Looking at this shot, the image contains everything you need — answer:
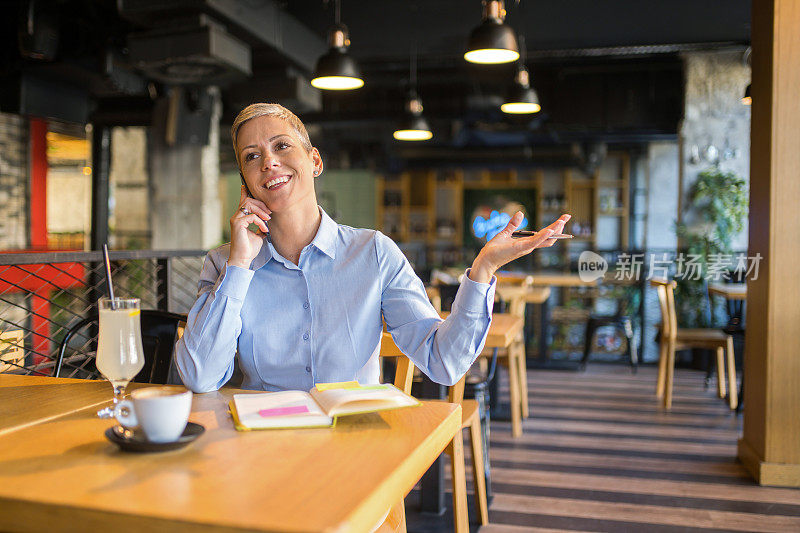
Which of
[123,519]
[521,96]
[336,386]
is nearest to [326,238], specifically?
[336,386]

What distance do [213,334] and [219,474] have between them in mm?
606

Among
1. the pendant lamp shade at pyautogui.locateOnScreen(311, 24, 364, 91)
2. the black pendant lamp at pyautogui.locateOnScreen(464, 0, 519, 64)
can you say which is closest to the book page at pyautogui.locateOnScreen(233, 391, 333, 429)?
the black pendant lamp at pyautogui.locateOnScreen(464, 0, 519, 64)

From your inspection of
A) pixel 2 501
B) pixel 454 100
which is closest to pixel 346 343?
pixel 2 501

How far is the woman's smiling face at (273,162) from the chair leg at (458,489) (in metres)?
1.15

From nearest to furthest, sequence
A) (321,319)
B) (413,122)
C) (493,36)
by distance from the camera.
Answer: (321,319), (493,36), (413,122)

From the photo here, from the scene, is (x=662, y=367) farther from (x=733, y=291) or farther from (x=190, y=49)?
(x=190, y=49)

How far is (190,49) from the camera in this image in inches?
176

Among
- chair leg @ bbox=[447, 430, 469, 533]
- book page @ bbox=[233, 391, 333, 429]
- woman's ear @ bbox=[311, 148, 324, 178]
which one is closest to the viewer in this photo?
book page @ bbox=[233, 391, 333, 429]

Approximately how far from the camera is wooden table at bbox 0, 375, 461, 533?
852mm

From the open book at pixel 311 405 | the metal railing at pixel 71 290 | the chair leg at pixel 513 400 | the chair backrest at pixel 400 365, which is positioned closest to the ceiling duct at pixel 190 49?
the metal railing at pixel 71 290

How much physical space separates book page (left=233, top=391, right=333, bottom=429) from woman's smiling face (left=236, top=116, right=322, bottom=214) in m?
Answer: 0.54

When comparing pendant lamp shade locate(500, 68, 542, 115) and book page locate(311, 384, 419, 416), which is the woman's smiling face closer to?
book page locate(311, 384, 419, 416)

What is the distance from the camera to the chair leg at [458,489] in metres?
2.38

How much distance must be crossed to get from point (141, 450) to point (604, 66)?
24.9 feet
